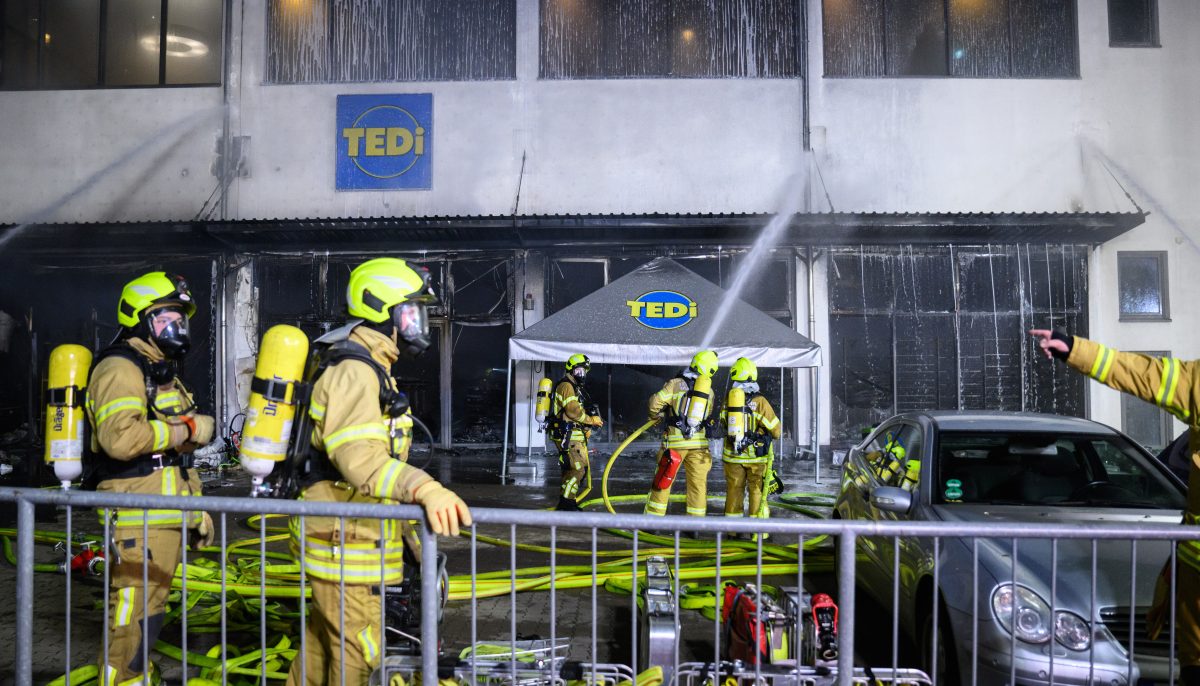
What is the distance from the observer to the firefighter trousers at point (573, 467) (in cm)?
843

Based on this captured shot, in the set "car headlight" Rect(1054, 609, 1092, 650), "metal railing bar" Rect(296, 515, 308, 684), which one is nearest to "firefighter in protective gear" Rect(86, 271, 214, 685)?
"metal railing bar" Rect(296, 515, 308, 684)

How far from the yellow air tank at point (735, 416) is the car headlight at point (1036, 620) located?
12.4ft

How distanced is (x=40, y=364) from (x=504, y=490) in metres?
9.65

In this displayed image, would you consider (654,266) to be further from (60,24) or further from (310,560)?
(60,24)

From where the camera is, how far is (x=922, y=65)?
1391 centimetres

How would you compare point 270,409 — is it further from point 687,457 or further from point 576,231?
point 576,231

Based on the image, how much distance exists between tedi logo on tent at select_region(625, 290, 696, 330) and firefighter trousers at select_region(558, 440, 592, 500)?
296 centimetres

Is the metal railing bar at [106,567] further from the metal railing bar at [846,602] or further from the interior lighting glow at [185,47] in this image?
the interior lighting glow at [185,47]

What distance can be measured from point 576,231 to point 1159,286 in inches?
381

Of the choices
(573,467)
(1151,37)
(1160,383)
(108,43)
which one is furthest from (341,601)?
(1151,37)

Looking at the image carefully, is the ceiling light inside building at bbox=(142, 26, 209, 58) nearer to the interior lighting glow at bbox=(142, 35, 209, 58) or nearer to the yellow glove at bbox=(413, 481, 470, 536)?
the interior lighting glow at bbox=(142, 35, 209, 58)

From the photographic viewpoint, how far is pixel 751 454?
24.3 feet

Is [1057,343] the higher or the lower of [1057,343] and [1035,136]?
the lower

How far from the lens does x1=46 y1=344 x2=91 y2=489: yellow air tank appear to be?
3.69 metres
